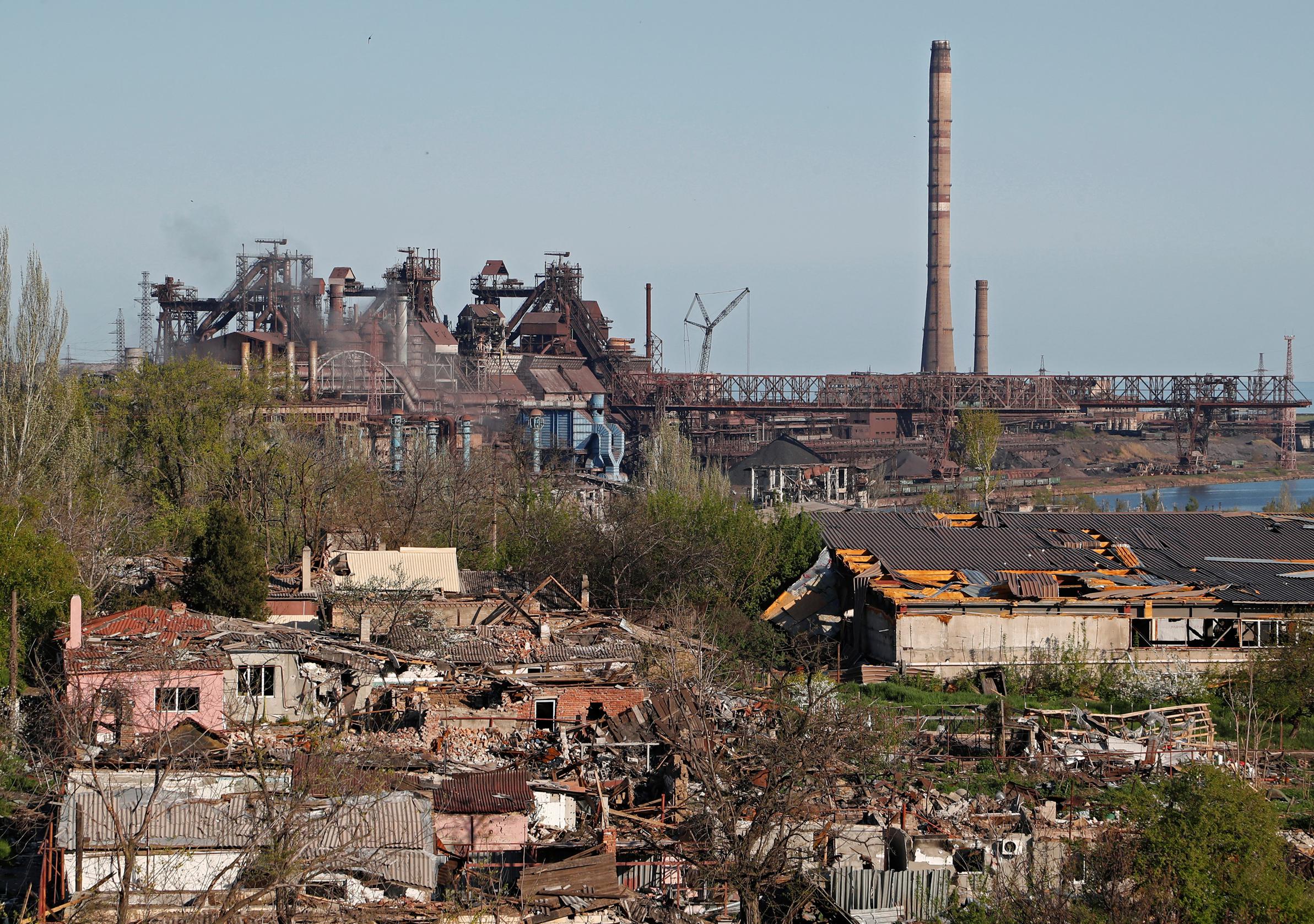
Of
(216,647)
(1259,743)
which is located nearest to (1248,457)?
(1259,743)

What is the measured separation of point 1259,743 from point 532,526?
15278mm

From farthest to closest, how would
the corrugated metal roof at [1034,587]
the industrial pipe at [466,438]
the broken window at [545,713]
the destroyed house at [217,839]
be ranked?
the industrial pipe at [466,438]
the corrugated metal roof at [1034,587]
the broken window at [545,713]
the destroyed house at [217,839]

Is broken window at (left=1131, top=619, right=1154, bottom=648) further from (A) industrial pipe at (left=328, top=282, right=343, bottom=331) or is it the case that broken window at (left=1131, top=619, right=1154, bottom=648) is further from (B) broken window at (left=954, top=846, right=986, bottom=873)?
(A) industrial pipe at (left=328, top=282, right=343, bottom=331)

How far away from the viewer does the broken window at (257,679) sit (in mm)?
15469

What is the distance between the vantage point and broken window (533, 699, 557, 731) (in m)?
15.8

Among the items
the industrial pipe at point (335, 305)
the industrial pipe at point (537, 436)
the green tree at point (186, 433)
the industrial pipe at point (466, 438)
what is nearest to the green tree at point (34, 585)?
the green tree at point (186, 433)

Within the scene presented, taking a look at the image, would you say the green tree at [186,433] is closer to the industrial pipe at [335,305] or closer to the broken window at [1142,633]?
the broken window at [1142,633]

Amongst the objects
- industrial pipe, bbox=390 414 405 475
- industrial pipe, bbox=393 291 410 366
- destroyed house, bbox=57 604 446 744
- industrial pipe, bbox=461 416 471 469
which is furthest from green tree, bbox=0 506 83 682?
industrial pipe, bbox=393 291 410 366

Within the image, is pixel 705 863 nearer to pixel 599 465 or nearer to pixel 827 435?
pixel 599 465

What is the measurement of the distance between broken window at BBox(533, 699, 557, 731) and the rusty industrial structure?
3160 centimetres

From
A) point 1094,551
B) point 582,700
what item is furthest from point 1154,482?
point 582,700

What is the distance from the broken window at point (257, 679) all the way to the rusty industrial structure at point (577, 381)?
31377 mm

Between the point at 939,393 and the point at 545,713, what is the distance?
5717 centimetres

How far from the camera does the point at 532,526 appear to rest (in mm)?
28234
